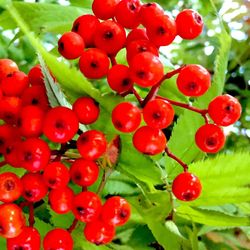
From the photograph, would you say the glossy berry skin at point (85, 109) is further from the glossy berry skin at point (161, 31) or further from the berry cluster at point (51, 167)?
the glossy berry skin at point (161, 31)

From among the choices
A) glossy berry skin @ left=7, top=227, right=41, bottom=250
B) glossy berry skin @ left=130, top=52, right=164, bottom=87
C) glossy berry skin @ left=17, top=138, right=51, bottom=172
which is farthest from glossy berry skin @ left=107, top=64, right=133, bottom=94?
glossy berry skin @ left=7, top=227, right=41, bottom=250

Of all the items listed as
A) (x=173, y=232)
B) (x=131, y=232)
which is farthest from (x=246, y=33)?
(x=173, y=232)

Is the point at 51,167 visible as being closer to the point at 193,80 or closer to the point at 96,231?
the point at 96,231

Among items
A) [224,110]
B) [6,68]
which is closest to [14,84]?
[6,68]

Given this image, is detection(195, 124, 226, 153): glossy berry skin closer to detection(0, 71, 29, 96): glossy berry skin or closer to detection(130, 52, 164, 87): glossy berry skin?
detection(130, 52, 164, 87): glossy berry skin

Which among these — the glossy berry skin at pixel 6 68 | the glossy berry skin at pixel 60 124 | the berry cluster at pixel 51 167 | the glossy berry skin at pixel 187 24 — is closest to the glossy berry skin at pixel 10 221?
the berry cluster at pixel 51 167

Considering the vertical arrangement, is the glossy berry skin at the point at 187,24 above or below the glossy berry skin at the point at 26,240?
above

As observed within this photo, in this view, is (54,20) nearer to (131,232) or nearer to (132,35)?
(132,35)
